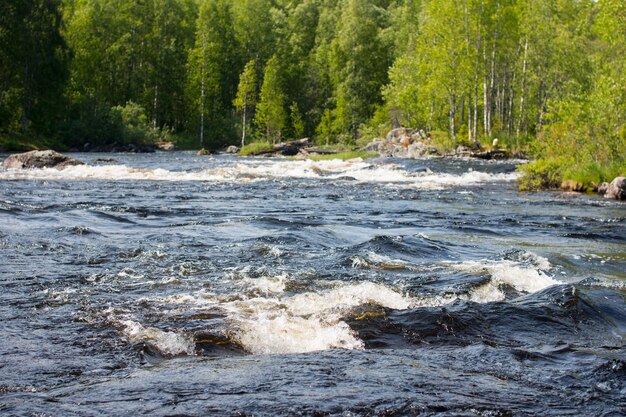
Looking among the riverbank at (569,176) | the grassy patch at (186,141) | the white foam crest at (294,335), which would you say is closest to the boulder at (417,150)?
the riverbank at (569,176)

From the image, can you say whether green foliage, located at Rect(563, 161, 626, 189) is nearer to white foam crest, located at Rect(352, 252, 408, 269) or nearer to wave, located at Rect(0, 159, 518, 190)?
wave, located at Rect(0, 159, 518, 190)

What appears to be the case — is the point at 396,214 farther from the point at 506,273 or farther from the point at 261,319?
the point at 261,319

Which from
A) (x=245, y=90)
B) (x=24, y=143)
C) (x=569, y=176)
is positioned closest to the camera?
(x=569, y=176)

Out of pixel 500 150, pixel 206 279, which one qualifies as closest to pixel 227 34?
pixel 500 150

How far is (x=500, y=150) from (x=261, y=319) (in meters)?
34.9

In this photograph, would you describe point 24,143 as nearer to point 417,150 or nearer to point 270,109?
point 270,109

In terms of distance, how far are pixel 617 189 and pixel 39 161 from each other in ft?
74.1

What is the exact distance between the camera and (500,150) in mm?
39812

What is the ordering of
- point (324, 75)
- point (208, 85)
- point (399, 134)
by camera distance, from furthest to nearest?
point (324, 75)
point (208, 85)
point (399, 134)

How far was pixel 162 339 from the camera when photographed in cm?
640

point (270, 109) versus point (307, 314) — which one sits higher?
point (270, 109)

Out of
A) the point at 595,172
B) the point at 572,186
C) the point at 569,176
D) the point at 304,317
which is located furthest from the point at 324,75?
the point at 304,317

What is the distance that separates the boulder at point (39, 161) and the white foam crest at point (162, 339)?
24552 mm

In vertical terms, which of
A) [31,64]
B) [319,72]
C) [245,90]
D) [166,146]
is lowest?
[166,146]
